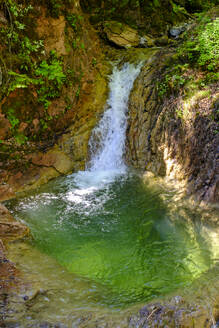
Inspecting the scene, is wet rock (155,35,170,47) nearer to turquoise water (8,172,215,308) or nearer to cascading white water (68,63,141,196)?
cascading white water (68,63,141,196)

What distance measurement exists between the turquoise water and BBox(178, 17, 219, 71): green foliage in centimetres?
337

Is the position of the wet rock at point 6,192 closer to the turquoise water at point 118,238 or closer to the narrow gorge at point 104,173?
the narrow gorge at point 104,173

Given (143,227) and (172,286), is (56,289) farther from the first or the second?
(143,227)

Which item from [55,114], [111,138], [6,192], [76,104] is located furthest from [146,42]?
[6,192]

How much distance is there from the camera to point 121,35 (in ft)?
34.2

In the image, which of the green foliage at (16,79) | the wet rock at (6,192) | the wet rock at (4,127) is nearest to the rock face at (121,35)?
the green foliage at (16,79)

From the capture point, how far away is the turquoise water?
3.60 m

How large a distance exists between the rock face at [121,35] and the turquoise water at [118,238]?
6.27 m

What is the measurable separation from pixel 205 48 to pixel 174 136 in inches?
92.7

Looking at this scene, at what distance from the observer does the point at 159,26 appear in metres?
11.5

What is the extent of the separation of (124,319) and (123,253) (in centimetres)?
176

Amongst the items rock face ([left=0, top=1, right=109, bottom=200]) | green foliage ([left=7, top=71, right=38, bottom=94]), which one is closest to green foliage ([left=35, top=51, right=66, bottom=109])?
rock face ([left=0, top=1, right=109, bottom=200])

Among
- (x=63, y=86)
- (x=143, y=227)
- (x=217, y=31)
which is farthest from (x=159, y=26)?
(x=143, y=227)

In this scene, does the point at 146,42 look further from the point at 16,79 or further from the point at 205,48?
the point at 16,79
